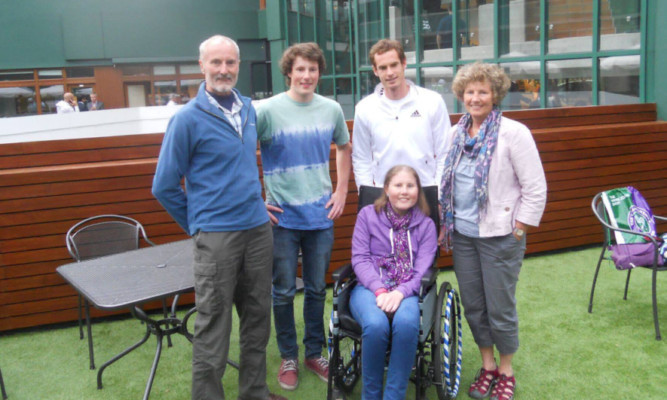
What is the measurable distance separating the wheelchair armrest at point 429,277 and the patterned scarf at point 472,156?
0.66 ft

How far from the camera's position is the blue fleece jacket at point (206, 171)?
2.50 m

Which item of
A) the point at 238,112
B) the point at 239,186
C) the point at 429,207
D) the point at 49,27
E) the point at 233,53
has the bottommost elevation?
the point at 429,207

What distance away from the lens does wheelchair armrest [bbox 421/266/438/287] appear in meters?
2.76

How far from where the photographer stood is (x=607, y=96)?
6.52 metres

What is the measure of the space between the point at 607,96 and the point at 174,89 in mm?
16988

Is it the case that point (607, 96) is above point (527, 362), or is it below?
above

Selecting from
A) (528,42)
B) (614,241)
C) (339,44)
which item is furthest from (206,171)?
(339,44)

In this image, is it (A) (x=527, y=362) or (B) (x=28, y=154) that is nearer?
(A) (x=527, y=362)

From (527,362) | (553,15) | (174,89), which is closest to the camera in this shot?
(527,362)

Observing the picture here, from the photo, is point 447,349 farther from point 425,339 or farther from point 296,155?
point 296,155

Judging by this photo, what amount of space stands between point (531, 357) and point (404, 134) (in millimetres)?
1473

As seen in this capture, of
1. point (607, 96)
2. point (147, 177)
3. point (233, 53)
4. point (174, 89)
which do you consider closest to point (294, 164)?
point (233, 53)

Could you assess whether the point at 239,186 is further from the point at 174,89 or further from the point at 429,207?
the point at 174,89

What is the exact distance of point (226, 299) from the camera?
104 inches
